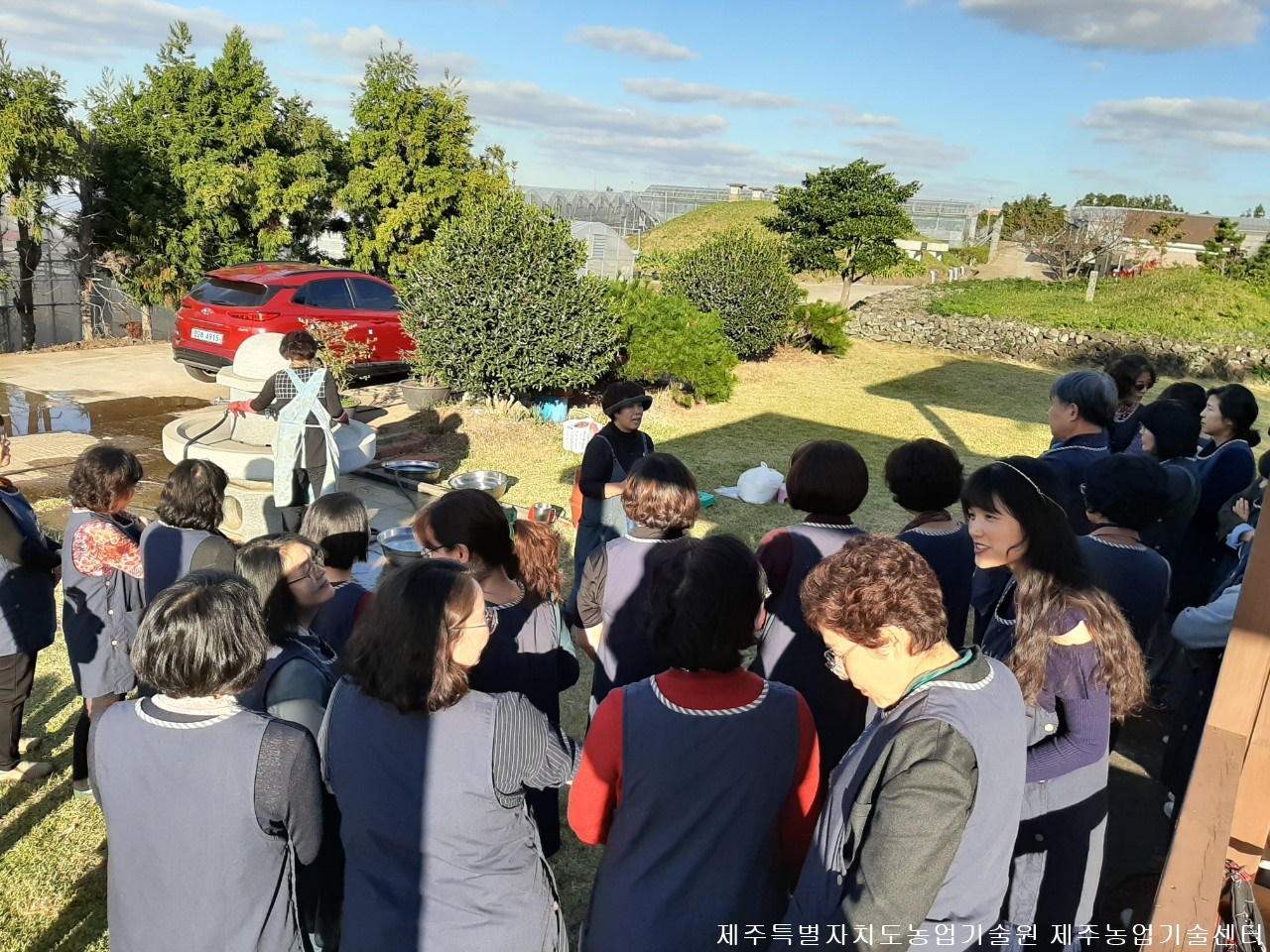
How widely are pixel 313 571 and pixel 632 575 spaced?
101cm

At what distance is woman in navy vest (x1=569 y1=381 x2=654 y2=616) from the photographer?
4.58 m

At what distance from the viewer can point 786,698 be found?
75.0 inches

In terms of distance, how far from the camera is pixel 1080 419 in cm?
424

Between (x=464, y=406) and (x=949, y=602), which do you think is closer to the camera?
(x=949, y=602)

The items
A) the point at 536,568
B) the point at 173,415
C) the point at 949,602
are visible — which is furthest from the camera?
the point at 173,415

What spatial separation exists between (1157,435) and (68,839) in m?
5.32

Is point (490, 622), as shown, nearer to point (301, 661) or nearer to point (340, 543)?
point (301, 661)

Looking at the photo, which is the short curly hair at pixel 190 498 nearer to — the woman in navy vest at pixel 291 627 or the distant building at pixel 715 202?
the woman in navy vest at pixel 291 627

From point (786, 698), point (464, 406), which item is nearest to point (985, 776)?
point (786, 698)

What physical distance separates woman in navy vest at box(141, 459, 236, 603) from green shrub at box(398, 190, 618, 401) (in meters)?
6.59

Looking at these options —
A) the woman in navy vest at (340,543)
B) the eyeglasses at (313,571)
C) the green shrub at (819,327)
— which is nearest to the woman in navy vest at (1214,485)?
the woman in navy vest at (340,543)

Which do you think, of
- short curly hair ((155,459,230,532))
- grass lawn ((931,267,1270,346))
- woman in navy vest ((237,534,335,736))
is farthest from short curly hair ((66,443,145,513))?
grass lawn ((931,267,1270,346))

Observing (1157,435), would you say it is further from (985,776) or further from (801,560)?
(985,776)

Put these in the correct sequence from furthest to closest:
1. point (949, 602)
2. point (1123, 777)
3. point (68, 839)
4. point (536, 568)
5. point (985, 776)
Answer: point (1123, 777) → point (68, 839) → point (949, 602) → point (536, 568) → point (985, 776)
